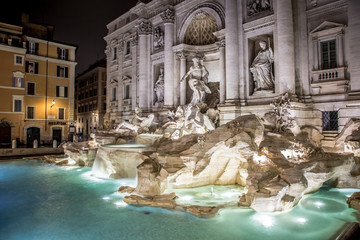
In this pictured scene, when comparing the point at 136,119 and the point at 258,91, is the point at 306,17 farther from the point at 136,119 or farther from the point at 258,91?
the point at 136,119

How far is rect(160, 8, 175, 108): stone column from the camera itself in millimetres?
17438

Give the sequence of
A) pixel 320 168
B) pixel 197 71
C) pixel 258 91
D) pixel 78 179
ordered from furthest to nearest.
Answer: pixel 197 71, pixel 258 91, pixel 78 179, pixel 320 168

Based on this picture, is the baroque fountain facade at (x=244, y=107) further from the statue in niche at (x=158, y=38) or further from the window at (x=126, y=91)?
the window at (x=126, y=91)

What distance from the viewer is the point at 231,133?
7953 mm

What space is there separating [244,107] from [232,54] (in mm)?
3053

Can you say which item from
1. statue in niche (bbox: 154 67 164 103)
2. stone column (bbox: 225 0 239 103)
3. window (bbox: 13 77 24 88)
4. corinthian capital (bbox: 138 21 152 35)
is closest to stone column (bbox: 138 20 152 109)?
corinthian capital (bbox: 138 21 152 35)

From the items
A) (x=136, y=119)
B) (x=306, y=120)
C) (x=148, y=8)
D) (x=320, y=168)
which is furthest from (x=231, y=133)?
(x=148, y=8)

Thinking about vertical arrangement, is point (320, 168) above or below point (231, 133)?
below

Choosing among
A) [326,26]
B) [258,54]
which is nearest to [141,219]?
[258,54]

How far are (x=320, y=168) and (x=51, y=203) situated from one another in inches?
312

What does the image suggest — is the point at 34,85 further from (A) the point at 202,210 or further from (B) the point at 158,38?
(A) the point at 202,210

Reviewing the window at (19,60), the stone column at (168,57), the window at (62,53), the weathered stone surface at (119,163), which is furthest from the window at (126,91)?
the weathered stone surface at (119,163)

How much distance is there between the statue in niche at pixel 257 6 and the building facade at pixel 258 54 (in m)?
0.05

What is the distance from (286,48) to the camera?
11414mm
